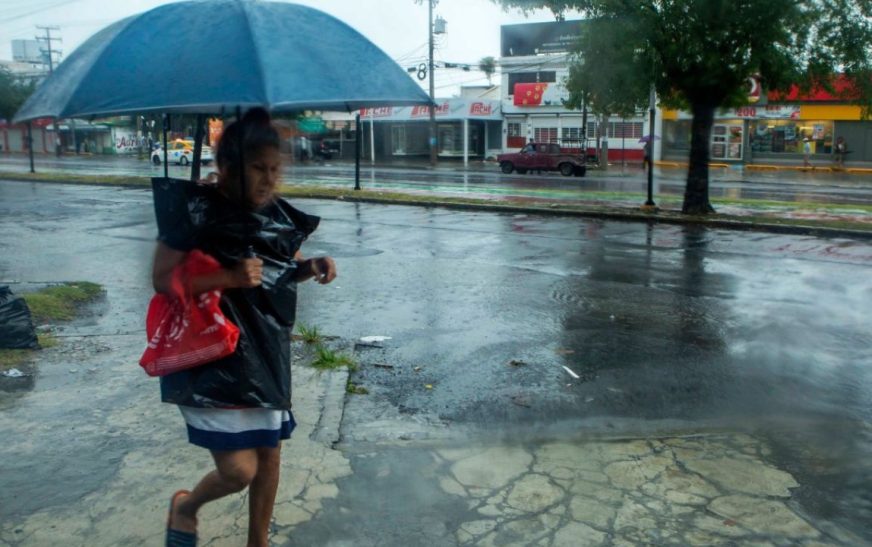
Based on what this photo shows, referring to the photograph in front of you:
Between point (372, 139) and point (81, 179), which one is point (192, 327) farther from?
point (372, 139)

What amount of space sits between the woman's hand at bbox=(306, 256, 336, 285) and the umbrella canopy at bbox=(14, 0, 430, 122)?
611 millimetres

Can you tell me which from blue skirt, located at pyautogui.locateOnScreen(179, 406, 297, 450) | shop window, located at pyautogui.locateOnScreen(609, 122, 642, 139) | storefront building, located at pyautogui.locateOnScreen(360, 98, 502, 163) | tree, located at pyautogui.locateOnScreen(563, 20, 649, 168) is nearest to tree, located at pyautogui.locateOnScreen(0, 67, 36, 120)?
tree, located at pyautogui.locateOnScreen(563, 20, 649, 168)

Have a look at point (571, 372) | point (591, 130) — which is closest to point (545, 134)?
point (591, 130)

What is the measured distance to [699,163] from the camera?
1839 cm

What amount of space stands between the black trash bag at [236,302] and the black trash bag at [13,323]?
4061 mm

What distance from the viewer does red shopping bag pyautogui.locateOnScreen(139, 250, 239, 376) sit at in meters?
2.84

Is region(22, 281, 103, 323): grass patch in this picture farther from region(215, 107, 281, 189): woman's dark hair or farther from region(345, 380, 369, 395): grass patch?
region(215, 107, 281, 189): woman's dark hair

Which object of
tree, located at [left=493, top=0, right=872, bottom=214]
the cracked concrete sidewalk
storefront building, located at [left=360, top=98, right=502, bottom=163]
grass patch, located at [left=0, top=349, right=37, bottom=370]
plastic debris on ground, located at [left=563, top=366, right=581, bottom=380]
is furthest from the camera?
storefront building, located at [left=360, top=98, right=502, bottom=163]

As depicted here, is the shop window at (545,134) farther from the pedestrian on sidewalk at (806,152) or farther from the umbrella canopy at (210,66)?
the umbrella canopy at (210,66)

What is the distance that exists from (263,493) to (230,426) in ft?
1.39

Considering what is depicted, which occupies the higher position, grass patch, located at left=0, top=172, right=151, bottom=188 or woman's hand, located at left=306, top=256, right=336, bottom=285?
woman's hand, located at left=306, top=256, right=336, bottom=285

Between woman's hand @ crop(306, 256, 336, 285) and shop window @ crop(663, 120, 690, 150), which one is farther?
shop window @ crop(663, 120, 690, 150)

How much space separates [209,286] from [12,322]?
14.3ft

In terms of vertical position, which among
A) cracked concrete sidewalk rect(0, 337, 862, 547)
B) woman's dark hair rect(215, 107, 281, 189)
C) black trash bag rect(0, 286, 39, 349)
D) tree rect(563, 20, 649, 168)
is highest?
tree rect(563, 20, 649, 168)
